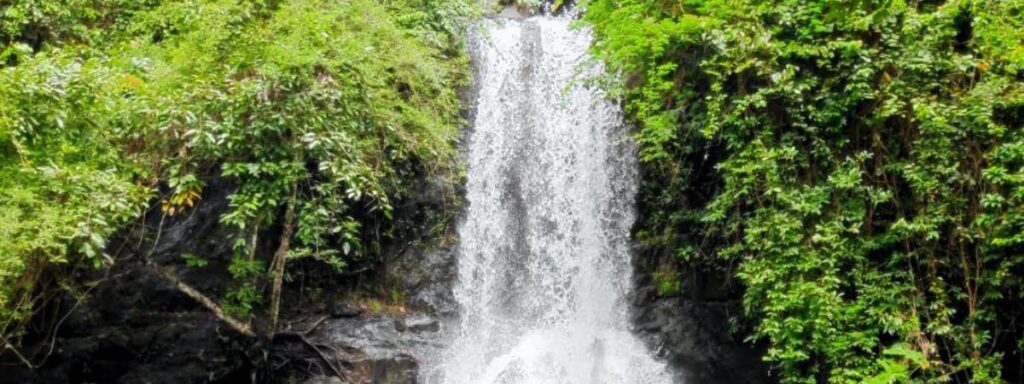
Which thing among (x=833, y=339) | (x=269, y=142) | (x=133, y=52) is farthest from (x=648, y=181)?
(x=133, y=52)

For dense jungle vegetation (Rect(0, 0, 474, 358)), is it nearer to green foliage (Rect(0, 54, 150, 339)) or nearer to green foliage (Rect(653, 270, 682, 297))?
green foliage (Rect(0, 54, 150, 339))

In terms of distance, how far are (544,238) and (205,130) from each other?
187 inches

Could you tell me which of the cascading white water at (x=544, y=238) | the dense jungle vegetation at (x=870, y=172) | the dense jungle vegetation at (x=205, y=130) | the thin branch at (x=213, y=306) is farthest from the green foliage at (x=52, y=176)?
the dense jungle vegetation at (x=870, y=172)

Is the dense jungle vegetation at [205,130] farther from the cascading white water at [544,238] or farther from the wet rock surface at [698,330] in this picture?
the wet rock surface at [698,330]

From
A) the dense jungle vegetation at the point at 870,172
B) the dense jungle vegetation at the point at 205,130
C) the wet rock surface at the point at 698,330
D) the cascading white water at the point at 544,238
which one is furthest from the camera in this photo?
the cascading white water at the point at 544,238

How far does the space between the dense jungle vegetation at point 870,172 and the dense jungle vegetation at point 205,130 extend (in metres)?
2.82

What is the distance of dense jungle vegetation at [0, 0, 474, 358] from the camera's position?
21.4ft

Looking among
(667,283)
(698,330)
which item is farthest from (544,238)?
(698,330)

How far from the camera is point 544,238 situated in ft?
33.9

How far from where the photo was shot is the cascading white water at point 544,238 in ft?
30.2

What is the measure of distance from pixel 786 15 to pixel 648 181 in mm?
3165

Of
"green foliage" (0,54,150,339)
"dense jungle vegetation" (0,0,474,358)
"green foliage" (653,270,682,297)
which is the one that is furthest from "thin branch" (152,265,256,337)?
"green foliage" (653,270,682,297)

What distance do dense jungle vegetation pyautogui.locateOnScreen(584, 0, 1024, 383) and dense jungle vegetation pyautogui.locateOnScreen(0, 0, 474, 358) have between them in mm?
2819

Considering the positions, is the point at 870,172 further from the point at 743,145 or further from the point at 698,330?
the point at 698,330
